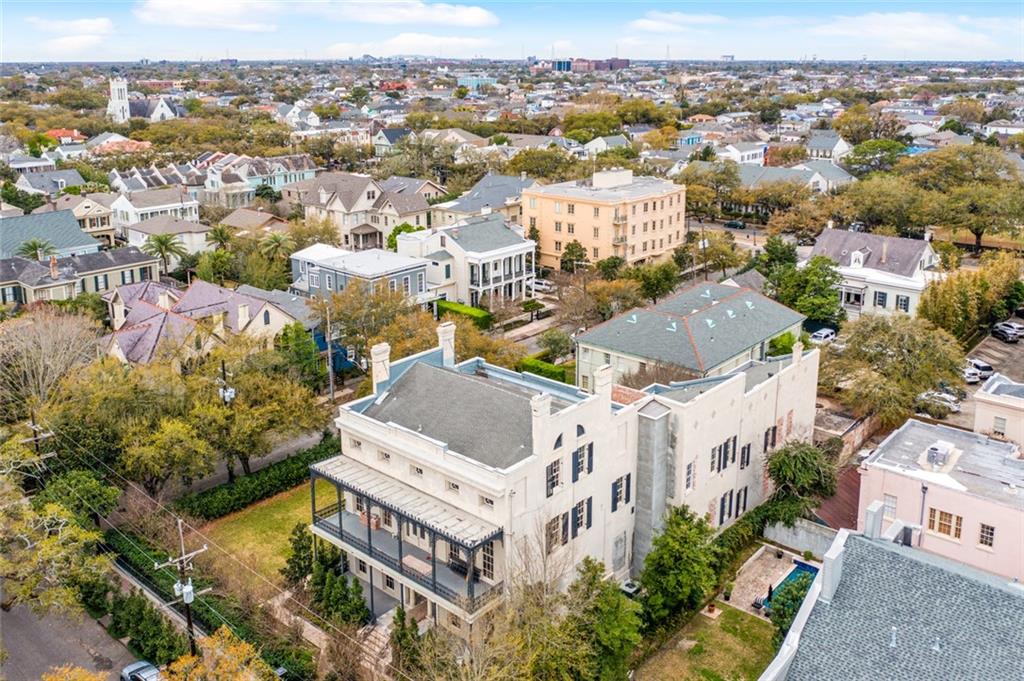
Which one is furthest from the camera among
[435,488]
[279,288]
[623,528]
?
[279,288]

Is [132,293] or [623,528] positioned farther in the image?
[132,293]

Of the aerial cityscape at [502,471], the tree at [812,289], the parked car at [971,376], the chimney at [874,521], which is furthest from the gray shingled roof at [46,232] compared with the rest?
the parked car at [971,376]

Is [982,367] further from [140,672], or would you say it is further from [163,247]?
[163,247]

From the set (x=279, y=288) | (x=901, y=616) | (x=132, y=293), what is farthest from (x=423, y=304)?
(x=901, y=616)

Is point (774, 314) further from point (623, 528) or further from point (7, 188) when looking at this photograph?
point (7, 188)

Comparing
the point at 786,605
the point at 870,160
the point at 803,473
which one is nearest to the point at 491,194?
the point at 870,160

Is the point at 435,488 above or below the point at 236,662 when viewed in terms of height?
above

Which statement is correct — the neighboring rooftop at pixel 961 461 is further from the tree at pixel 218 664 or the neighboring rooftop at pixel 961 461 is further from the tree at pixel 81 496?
the tree at pixel 81 496
